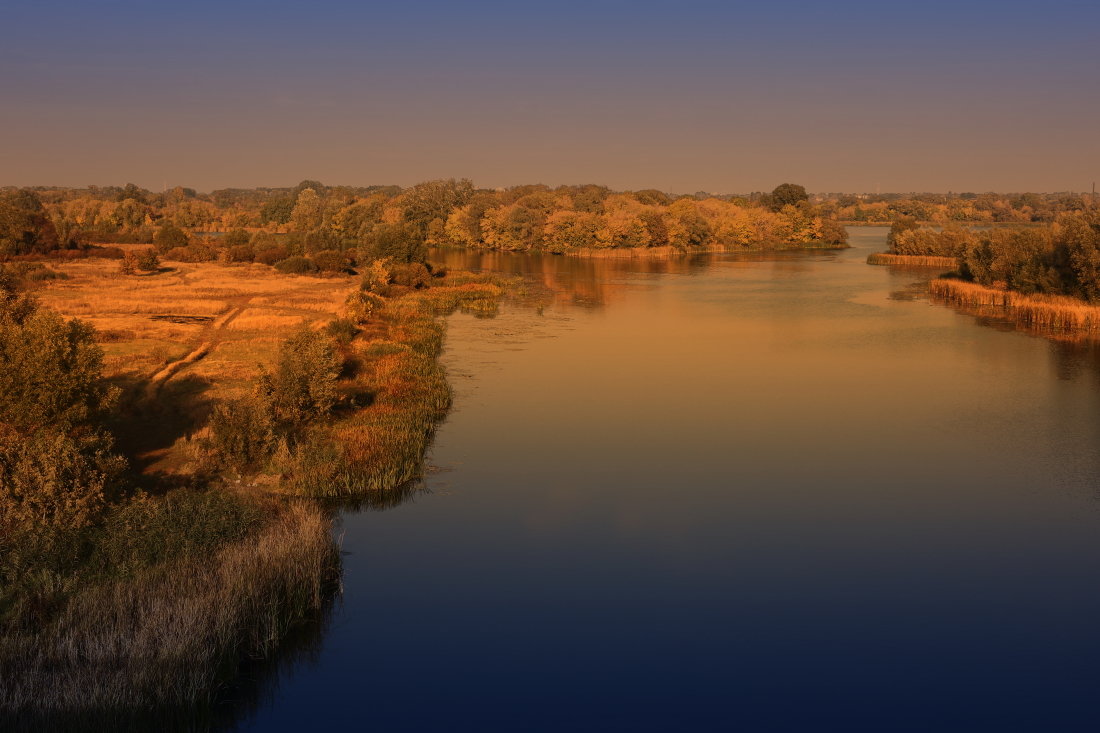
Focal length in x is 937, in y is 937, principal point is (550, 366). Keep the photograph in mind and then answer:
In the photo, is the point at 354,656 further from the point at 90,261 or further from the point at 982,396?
the point at 90,261

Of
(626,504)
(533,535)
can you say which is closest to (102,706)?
(533,535)

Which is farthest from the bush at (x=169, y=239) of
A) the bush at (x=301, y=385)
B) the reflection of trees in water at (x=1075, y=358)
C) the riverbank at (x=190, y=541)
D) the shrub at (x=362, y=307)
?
the reflection of trees in water at (x=1075, y=358)

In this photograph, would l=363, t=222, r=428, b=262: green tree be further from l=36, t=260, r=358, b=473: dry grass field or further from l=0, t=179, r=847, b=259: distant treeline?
l=36, t=260, r=358, b=473: dry grass field

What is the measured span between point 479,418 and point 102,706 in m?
14.2

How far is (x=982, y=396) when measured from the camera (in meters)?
25.9

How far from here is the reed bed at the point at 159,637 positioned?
9156 millimetres

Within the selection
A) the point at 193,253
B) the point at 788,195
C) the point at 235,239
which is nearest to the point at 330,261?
the point at 193,253

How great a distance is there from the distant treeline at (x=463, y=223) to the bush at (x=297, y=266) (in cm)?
626

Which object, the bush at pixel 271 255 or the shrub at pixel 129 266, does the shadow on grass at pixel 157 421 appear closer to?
the shrub at pixel 129 266

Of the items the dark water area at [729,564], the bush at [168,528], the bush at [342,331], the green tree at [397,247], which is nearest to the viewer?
the dark water area at [729,564]

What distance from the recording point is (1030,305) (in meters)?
41.7

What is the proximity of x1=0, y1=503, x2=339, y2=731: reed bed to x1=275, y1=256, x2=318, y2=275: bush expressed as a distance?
48.9 metres

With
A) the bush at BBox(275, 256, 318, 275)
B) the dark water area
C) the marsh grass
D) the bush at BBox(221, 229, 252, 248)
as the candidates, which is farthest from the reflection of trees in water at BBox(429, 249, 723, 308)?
the dark water area

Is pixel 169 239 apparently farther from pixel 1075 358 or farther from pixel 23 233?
pixel 1075 358
